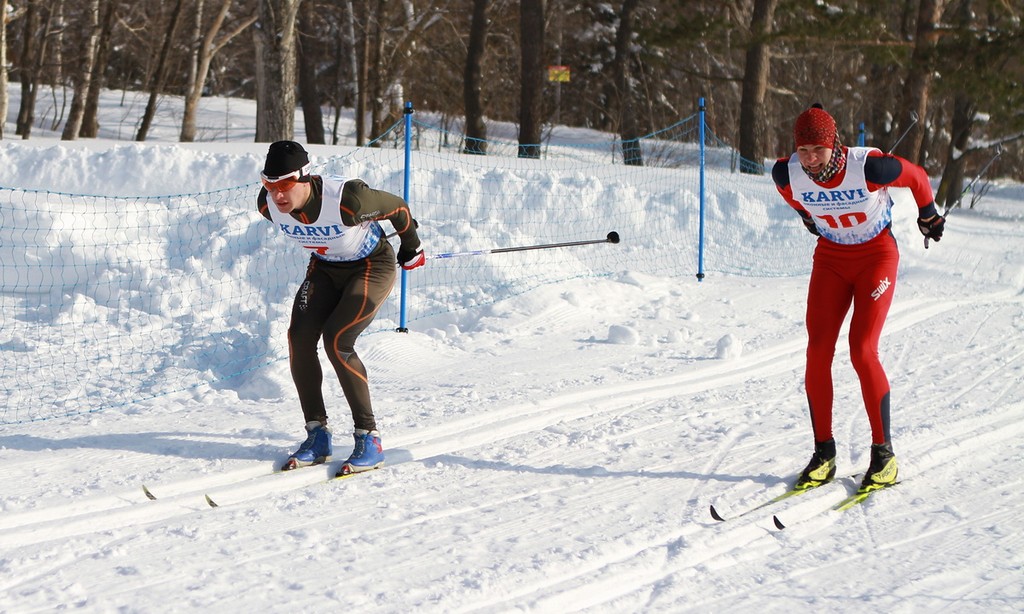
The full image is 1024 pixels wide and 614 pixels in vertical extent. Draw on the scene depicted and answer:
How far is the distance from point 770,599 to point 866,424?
2.69 metres

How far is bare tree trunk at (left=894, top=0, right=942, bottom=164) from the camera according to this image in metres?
18.6

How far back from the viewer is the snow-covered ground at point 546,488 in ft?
12.9

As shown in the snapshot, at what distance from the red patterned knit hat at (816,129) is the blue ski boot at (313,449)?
9.13 ft

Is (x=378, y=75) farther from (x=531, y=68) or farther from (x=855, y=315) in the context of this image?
(x=855, y=315)

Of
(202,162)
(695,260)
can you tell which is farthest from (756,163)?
(202,162)

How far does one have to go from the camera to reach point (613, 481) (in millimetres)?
5273

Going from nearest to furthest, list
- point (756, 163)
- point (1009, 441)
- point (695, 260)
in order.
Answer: point (1009, 441)
point (695, 260)
point (756, 163)

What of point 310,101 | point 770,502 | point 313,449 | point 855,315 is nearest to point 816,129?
point 855,315

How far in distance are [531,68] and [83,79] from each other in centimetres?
884

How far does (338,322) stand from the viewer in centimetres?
526

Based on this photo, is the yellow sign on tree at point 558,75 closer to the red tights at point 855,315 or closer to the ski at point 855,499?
the red tights at point 855,315

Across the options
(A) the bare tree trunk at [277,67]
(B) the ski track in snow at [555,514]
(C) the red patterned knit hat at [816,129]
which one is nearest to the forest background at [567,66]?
(A) the bare tree trunk at [277,67]

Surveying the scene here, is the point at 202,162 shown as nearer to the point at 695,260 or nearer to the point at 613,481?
the point at 695,260

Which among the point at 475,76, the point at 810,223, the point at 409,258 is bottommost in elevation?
the point at 409,258
